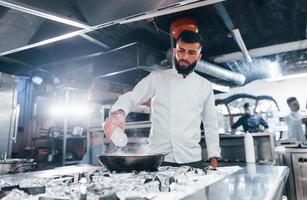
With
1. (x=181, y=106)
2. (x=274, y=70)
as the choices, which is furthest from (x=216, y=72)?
(x=181, y=106)

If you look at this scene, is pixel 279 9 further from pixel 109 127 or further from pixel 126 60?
pixel 109 127

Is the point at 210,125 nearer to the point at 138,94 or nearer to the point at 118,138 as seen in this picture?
the point at 138,94

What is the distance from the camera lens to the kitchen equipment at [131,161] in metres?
1.16

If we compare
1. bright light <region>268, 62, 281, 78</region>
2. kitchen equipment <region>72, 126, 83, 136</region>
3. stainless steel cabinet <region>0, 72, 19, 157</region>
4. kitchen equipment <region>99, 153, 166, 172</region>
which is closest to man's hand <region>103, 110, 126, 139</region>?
kitchen equipment <region>99, 153, 166, 172</region>

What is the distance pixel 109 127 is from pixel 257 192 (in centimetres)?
84

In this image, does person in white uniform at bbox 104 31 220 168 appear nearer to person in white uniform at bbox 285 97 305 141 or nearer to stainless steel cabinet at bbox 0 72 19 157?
stainless steel cabinet at bbox 0 72 19 157

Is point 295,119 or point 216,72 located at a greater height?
point 216,72

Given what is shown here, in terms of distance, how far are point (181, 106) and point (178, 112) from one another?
0.05m

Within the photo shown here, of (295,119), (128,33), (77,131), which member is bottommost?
(77,131)

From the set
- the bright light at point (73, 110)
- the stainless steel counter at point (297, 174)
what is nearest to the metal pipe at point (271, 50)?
the stainless steel counter at point (297, 174)

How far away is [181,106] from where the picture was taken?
182 centimetres

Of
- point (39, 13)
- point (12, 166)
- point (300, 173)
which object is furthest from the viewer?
point (300, 173)

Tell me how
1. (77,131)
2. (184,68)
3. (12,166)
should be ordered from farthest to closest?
(77,131)
(12,166)
(184,68)

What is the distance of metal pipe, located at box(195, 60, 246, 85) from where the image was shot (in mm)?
4096
